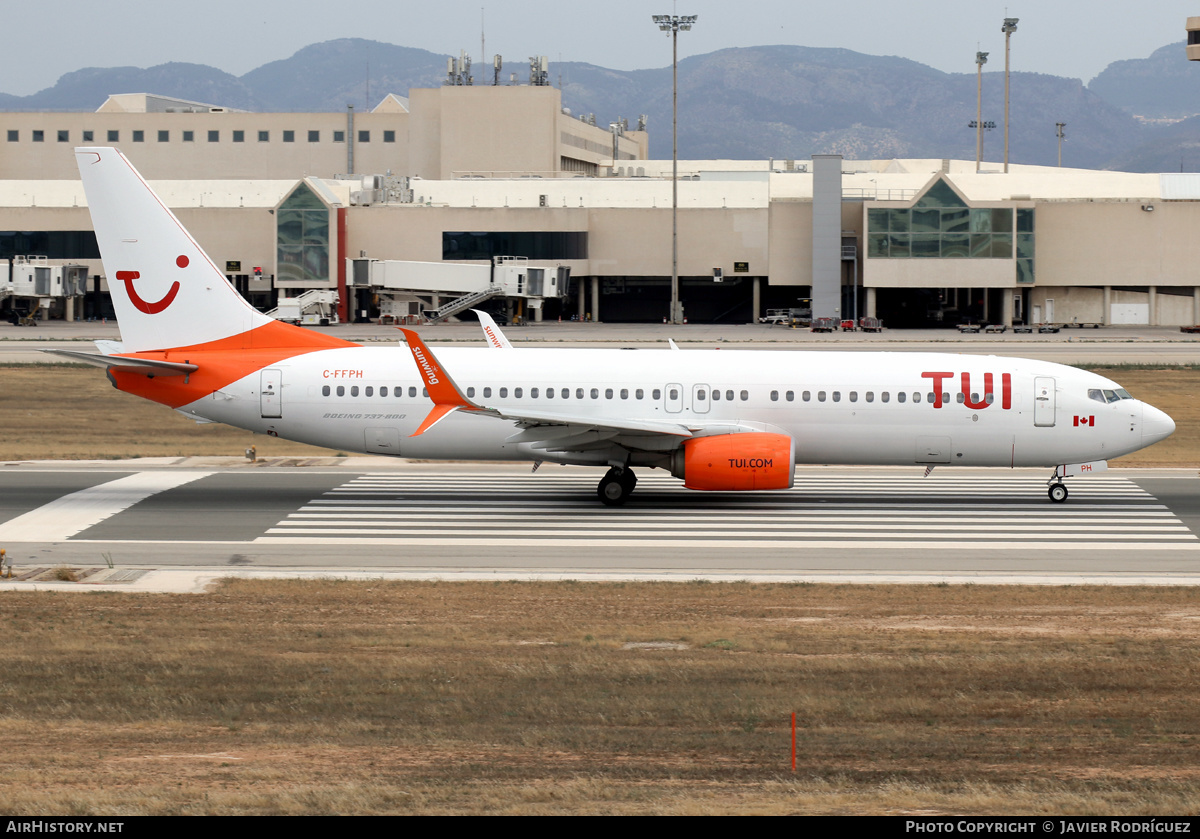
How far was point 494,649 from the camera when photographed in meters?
19.2

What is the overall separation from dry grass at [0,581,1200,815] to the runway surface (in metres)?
2.76

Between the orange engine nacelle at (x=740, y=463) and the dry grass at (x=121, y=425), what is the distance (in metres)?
15.5

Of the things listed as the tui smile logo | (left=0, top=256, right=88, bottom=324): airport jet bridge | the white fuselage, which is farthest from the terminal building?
the tui smile logo

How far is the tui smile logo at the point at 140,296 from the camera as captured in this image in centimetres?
3422

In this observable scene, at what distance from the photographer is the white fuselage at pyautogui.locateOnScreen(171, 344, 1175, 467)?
33062 millimetres

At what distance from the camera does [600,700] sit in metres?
16.4

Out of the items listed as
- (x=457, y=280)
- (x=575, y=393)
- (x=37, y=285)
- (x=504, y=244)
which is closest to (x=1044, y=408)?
(x=575, y=393)

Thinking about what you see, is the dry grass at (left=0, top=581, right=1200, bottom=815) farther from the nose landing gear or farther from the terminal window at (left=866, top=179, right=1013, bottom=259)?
the terminal window at (left=866, top=179, right=1013, bottom=259)

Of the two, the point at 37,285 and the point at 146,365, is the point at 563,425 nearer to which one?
the point at 146,365

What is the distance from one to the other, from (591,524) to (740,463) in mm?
3765

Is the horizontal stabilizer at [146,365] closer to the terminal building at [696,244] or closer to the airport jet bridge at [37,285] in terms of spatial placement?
the terminal building at [696,244]
